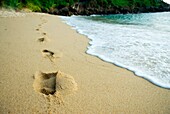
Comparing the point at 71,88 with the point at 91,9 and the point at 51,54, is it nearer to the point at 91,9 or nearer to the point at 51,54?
the point at 51,54

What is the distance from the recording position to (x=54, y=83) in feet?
10.8

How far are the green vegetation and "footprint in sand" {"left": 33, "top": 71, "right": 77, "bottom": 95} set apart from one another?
84.2ft

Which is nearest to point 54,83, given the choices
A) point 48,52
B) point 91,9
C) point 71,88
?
point 71,88

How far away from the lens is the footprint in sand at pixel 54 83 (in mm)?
3078

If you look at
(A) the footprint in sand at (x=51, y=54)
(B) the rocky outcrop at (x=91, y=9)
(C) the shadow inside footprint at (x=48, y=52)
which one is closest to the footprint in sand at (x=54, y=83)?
(A) the footprint in sand at (x=51, y=54)

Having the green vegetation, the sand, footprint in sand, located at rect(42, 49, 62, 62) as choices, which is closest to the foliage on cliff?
the green vegetation

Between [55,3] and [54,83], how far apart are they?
45141mm

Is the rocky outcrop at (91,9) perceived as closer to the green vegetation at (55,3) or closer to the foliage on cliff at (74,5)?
the foliage on cliff at (74,5)

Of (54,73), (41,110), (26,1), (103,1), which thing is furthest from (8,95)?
(103,1)

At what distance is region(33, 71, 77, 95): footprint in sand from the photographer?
3.08 m

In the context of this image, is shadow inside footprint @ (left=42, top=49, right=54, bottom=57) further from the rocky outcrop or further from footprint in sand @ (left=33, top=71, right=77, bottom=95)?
the rocky outcrop

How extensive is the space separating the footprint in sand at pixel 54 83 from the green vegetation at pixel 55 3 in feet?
84.2

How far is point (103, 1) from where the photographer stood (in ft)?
182

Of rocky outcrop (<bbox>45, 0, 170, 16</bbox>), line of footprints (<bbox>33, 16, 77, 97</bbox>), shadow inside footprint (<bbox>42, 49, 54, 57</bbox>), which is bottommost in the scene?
rocky outcrop (<bbox>45, 0, 170, 16</bbox>)
